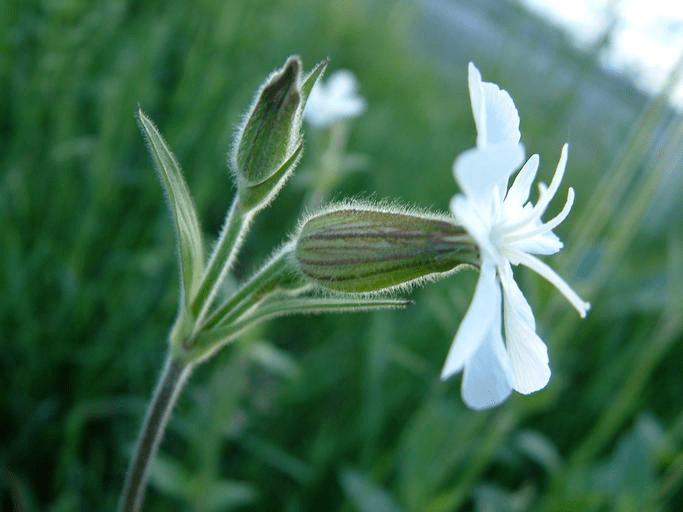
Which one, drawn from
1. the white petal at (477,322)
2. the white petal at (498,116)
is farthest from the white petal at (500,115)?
the white petal at (477,322)

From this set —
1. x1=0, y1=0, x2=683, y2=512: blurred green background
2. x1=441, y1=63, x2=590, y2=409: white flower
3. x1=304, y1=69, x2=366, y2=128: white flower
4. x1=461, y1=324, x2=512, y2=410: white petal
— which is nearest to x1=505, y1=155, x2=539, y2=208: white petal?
x1=441, y1=63, x2=590, y2=409: white flower

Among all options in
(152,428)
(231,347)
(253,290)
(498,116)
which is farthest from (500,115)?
(231,347)

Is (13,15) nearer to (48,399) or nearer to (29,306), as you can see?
(29,306)

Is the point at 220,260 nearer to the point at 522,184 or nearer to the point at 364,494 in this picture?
the point at 522,184

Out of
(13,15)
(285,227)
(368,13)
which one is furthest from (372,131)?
(368,13)

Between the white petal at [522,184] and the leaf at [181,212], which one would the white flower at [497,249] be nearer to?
the white petal at [522,184]

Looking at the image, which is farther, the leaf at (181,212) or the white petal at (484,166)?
the leaf at (181,212)

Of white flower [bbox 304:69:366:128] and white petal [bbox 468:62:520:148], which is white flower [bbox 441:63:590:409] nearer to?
white petal [bbox 468:62:520:148]
